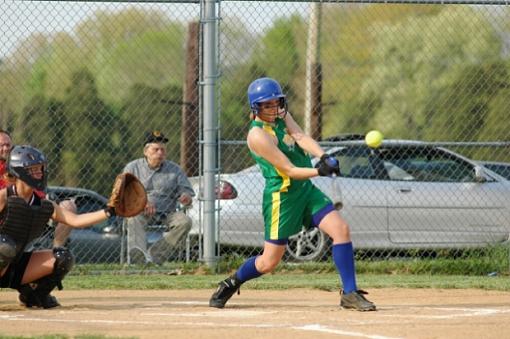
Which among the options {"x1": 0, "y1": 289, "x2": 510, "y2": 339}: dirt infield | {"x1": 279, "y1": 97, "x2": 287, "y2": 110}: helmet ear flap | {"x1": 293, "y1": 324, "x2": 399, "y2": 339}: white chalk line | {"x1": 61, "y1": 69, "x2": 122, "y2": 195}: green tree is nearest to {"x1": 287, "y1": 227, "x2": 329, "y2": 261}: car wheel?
{"x1": 0, "y1": 289, "x2": 510, "y2": 339}: dirt infield

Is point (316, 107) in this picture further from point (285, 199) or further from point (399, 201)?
point (285, 199)

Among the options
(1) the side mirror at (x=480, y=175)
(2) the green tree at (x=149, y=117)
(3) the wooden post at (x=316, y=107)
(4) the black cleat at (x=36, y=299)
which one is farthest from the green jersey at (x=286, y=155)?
(2) the green tree at (x=149, y=117)

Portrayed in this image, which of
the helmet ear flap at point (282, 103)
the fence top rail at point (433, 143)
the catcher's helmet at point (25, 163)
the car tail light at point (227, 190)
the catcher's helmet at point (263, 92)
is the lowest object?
the car tail light at point (227, 190)

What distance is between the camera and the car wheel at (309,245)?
1347cm

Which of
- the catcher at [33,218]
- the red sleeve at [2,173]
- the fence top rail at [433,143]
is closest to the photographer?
the catcher at [33,218]

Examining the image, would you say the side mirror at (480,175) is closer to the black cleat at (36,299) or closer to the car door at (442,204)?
the car door at (442,204)

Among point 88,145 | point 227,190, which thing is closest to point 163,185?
point 227,190

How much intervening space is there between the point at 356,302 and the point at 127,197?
176 cm

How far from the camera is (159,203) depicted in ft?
41.5

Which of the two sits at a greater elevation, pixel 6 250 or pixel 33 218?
pixel 33 218

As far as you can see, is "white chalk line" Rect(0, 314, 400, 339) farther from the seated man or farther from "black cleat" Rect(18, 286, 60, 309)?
the seated man

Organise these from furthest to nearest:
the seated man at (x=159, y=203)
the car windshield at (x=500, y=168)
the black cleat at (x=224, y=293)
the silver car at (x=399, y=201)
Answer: the car windshield at (x=500, y=168), the silver car at (x=399, y=201), the seated man at (x=159, y=203), the black cleat at (x=224, y=293)

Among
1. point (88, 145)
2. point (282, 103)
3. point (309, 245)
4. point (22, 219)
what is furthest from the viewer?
point (88, 145)

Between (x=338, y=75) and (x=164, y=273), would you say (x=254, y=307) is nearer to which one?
(x=164, y=273)
